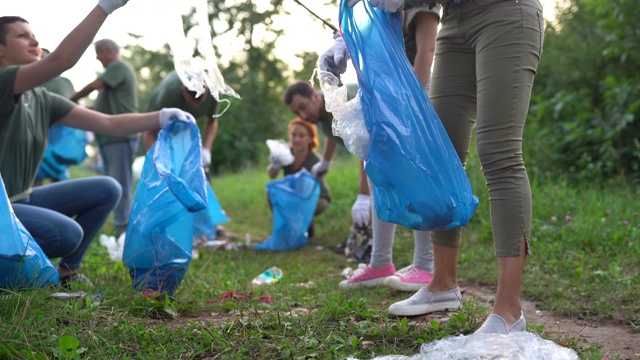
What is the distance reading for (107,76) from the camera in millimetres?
5418

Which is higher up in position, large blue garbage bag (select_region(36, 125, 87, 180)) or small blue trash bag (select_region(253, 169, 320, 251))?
large blue garbage bag (select_region(36, 125, 87, 180))

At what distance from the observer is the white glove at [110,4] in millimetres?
2475

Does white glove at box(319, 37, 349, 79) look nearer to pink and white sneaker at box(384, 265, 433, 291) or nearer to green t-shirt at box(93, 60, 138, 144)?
pink and white sneaker at box(384, 265, 433, 291)

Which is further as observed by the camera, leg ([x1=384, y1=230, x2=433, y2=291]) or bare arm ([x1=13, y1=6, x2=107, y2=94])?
leg ([x1=384, y1=230, x2=433, y2=291])

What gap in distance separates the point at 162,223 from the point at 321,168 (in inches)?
95.9

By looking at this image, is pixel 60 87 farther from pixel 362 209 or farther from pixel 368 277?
pixel 368 277

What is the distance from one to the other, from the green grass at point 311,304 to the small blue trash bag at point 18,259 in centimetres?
5

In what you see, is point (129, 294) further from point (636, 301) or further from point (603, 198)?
point (603, 198)

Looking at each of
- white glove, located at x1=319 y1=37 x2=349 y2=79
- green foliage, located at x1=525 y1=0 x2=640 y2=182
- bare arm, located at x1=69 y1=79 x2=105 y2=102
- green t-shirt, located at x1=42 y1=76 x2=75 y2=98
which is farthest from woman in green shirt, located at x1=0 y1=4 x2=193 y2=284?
green foliage, located at x1=525 y1=0 x2=640 y2=182

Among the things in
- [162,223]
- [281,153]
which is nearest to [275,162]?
[281,153]

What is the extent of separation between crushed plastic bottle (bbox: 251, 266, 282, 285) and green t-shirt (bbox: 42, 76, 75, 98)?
9.45 ft

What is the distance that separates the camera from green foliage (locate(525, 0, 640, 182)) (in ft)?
17.5

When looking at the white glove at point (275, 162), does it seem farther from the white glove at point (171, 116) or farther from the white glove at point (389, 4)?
the white glove at point (389, 4)

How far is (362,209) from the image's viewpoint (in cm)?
391
